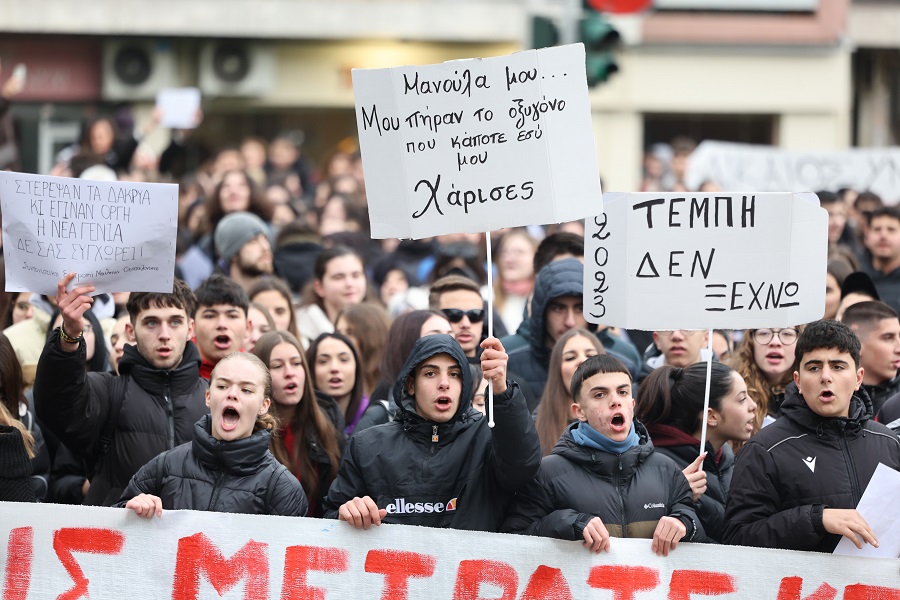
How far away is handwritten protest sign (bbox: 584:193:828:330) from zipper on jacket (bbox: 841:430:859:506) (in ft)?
1.77

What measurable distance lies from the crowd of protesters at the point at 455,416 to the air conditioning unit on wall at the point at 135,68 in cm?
1412

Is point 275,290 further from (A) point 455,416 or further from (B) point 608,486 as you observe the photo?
(B) point 608,486

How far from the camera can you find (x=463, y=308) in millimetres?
7059

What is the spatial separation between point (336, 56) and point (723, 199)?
1714 centimetres

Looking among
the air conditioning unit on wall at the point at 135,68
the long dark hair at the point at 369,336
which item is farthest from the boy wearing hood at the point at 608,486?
the air conditioning unit on wall at the point at 135,68

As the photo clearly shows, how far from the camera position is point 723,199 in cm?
552

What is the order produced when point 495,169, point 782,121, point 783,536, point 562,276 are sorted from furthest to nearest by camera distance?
point 782,121
point 562,276
point 495,169
point 783,536

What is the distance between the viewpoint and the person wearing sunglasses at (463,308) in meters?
6.88

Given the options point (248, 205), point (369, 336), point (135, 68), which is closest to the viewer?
point (369, 336)

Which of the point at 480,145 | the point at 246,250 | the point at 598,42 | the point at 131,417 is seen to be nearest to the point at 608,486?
the point at 480,145

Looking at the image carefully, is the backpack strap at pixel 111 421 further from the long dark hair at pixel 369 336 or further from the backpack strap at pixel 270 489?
the long dark hair at pixel 369 336

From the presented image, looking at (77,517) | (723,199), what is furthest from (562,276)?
(77,517)

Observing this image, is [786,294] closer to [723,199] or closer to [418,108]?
[723,199]

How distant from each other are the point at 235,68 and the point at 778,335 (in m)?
16.1
